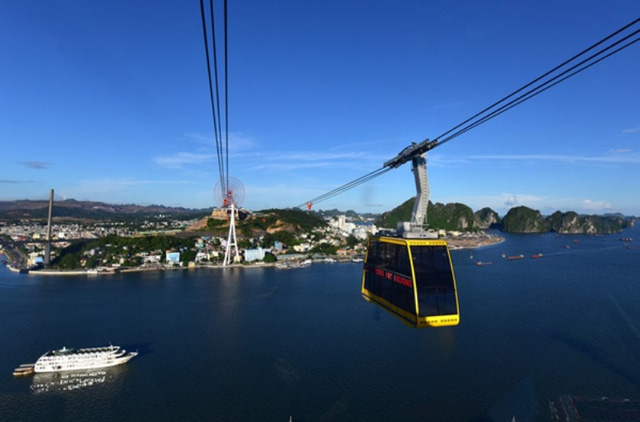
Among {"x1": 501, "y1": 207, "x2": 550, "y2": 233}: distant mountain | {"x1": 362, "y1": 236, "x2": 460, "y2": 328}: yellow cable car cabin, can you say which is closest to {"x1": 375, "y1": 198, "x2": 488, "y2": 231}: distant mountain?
{"x1": 501, "y1": 207, "x2": 550, "y2": 233}: distant mountain

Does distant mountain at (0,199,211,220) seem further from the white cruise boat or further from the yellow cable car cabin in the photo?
the yellow cable car cabin

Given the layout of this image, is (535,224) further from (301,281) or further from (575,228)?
(301,281)

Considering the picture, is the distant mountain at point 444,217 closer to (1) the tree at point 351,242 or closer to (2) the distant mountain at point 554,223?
(2) the distant mountain at point 554,223

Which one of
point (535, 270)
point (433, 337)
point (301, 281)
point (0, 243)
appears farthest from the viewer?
point (0, 243)

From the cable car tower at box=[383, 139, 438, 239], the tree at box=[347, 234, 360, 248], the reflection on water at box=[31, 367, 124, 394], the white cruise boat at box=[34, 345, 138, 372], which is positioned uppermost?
the cable car tower at box=[383, 139, 438, 239]

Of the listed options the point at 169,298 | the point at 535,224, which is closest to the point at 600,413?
the point at 169,298
